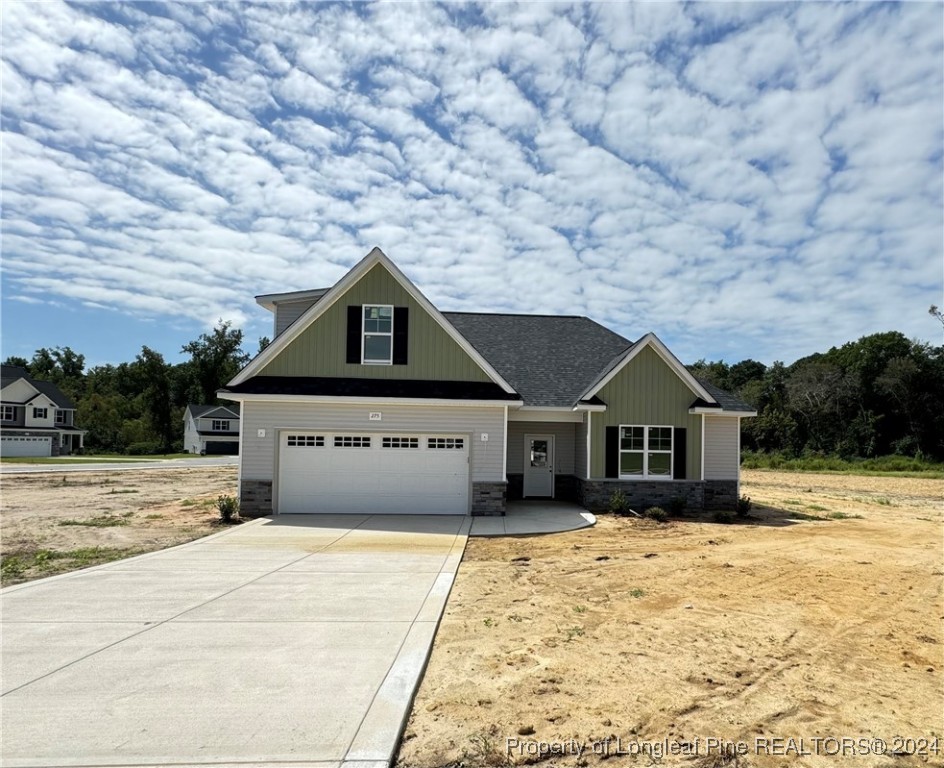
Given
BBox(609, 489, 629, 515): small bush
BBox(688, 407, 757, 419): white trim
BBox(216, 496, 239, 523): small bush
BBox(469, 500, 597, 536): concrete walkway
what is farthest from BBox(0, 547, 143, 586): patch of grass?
BBox(688, 407, 757, 419): white trim

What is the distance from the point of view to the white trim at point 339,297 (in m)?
16.0

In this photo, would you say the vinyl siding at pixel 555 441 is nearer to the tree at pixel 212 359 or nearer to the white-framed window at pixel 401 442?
the white-framed window at pixel 401 442

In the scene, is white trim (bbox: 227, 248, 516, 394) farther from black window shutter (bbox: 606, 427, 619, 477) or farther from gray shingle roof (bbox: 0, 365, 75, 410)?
gray shingle roof (bbox: 0, 365, 75, 410)

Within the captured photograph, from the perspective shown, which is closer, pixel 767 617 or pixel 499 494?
pixel 767 617

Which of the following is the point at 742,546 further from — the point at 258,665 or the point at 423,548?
the point at 258,665

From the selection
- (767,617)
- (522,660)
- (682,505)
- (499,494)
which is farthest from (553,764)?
(682,505)

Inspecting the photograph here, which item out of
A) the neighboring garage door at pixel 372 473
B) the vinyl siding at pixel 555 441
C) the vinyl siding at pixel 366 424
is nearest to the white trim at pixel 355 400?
the vinyl siding at pixel 366 424

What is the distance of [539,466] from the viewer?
19.6 metres

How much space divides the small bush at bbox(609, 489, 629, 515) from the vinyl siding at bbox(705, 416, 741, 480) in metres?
3.28

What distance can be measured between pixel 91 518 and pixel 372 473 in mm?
7184

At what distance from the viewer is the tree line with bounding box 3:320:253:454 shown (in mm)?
67625

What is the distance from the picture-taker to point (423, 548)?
454 inches

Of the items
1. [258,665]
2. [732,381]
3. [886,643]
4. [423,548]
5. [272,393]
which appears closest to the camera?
[258,665]

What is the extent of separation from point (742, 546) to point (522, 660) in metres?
8.27
